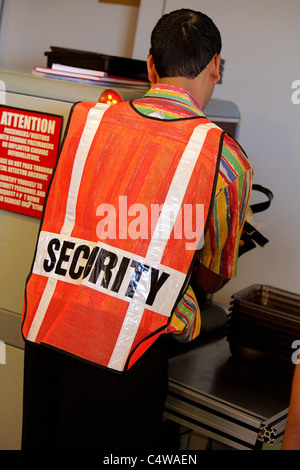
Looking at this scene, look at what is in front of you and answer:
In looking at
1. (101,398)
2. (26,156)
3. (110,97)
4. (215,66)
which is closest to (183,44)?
(215,66)

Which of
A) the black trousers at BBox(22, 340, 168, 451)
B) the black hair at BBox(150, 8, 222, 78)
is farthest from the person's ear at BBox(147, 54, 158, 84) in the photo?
the black trousers at BBox(22, 340, 168, 451)

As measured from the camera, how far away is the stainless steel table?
1.51m

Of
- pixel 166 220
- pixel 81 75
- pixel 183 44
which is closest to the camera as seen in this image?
pixel 166 220

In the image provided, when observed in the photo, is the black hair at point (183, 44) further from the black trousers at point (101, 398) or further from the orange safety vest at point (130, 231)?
the black trousers at point (101, 398)

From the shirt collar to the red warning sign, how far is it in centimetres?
33

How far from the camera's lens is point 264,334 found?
1.74 m

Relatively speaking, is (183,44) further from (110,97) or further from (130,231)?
(130,231)

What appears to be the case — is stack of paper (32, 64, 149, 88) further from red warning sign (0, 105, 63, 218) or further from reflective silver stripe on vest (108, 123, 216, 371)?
reflective silver stripe on vest (108, 123, 216, 371)

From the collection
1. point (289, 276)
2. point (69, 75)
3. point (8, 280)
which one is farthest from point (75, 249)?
point (289, 276)

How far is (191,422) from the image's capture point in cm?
161

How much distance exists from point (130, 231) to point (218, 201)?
0.20 meters
